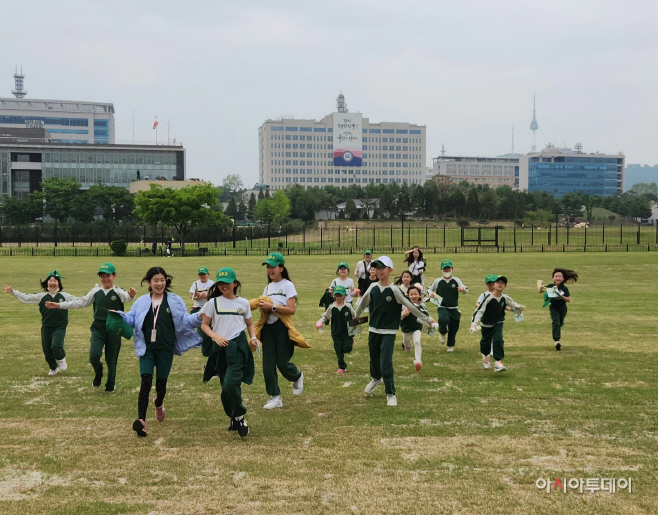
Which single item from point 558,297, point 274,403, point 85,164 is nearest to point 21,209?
point 85,164

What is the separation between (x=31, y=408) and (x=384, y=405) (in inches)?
192

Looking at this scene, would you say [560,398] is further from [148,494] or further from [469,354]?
[148,494]

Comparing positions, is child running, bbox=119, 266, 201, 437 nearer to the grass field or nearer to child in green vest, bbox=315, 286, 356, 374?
the grass field

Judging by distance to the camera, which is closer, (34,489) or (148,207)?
(34,489)

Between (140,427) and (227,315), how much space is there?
1615 mm

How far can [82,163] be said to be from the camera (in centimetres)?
12600

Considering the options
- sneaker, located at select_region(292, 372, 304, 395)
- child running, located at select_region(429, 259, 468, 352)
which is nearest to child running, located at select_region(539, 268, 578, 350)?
child running, located at select_region(429, 259, 468, 352)

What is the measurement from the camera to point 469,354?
13.6 meters

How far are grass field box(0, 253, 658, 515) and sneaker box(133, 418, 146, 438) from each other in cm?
12

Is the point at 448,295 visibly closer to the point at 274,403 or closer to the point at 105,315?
the point at 274,403

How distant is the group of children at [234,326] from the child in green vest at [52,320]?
0.7 inches

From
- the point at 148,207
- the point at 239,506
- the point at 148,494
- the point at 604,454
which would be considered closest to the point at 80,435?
the point at 148,494

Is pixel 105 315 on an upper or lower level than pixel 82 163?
lower

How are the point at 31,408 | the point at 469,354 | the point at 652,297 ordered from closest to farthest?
1. the point at 31,408
2. the point at 469,354
3. the point at 652,297
